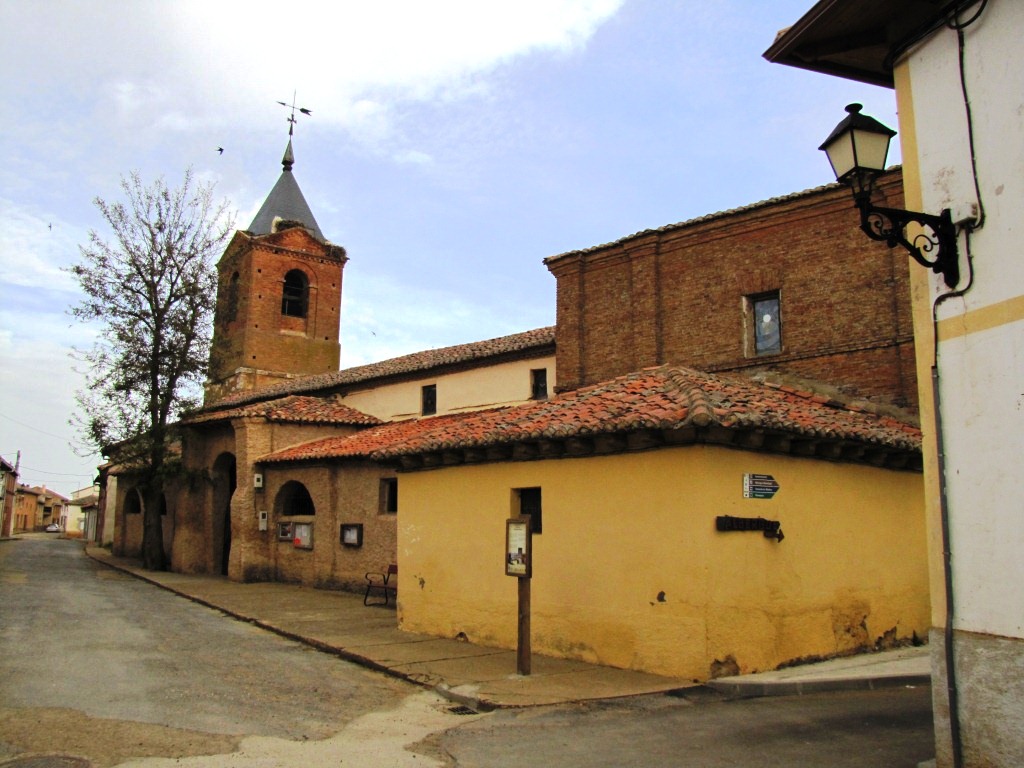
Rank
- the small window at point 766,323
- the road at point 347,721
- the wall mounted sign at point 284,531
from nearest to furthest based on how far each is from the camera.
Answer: the road at point 347,721 < the small window at point 766,323 < the wall mounted sign at point 284,531

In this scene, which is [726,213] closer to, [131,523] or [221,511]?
[221,511]

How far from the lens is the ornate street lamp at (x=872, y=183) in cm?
547

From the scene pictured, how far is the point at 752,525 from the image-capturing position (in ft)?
30.9

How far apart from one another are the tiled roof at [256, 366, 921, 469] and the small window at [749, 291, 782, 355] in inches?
64.9

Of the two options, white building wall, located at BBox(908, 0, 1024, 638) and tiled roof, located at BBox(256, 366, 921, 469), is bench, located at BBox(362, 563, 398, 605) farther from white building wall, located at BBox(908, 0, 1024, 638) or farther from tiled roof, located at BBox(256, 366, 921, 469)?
white building wall, located at BBox(908, 0, 1024, 638)

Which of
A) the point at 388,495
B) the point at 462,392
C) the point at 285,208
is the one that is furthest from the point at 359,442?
the point at 285,208

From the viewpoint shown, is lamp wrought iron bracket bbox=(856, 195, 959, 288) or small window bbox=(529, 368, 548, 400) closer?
lamp wrought iron bracket bbox=(856, 195, 959, 288)

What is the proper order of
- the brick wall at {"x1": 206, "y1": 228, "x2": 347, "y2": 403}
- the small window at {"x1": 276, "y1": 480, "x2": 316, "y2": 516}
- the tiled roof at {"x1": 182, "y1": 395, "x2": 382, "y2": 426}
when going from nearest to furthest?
1. the small window at {"x1": 276, "y1": 480, "x2": 316, "y2": 516}
2. the tiled roof at {"x1": 182, "y1": 395, "x2": 382, "y2": 426}
3. the brick wall at {"x1": 206, "y1": 228, "x2": 347, "y2": 403}

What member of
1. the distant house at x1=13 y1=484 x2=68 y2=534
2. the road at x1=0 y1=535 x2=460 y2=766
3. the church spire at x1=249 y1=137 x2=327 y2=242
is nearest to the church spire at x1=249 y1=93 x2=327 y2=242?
the church spire at x1=249 y1=137 x2=327 y2=242

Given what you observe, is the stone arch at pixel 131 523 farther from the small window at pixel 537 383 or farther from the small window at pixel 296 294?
the small window at pixel 537 383

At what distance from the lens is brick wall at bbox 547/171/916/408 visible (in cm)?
1355

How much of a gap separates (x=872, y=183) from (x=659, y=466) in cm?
454

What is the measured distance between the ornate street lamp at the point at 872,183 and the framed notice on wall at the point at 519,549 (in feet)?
16.4

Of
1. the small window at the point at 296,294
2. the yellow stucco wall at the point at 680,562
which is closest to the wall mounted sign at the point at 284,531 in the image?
the yellow stucco wall at the point at 680,562
